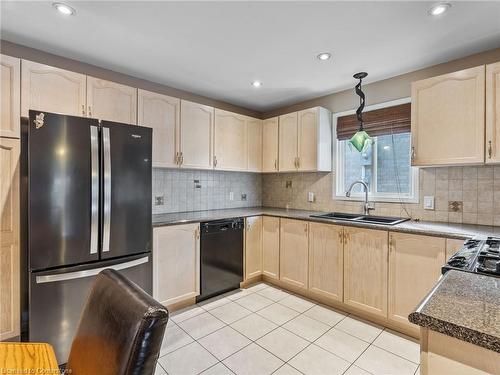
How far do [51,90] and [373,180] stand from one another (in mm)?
3233

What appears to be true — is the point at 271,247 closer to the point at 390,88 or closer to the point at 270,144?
the point at 270,144

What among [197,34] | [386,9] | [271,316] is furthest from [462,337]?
[197,34]

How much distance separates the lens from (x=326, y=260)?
105 inches

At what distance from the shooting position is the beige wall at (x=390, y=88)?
2.27 metres

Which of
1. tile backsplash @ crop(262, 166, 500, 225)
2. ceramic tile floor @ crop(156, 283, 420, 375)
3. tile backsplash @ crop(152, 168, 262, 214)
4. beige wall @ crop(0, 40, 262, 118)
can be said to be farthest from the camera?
tile backsplash @ crop(152, 168, 262, 214)

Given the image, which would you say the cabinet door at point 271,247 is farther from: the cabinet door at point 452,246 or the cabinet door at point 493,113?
the cabinet door at point 493,113

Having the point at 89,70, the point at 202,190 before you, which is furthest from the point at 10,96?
the point at 202,190

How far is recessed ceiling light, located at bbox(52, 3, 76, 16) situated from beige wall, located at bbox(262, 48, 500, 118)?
2691 mm

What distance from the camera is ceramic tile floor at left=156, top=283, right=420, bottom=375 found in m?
1.80

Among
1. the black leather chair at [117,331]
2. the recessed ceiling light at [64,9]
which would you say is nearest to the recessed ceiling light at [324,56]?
the recessed ceiling light at [64,9]

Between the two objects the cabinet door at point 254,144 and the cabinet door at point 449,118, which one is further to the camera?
the cabinet door at point 254,144

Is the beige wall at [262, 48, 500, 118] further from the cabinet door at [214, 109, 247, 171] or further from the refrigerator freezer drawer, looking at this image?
the refrigerator freezer drawer

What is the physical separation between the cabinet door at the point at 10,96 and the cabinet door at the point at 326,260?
269 centimetres

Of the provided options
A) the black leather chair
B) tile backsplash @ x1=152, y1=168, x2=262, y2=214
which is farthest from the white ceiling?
the black leather chair
